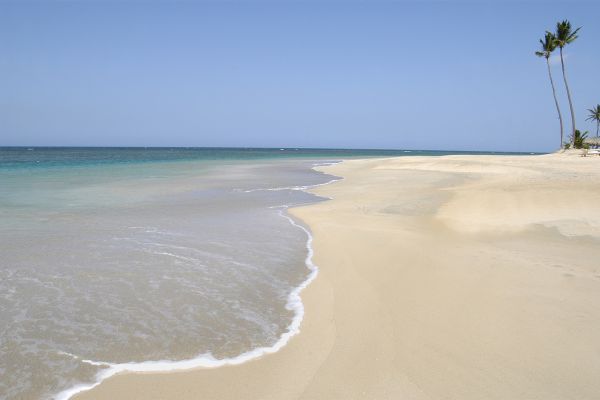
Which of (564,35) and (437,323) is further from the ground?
(564,35)

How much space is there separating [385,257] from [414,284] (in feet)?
4.70

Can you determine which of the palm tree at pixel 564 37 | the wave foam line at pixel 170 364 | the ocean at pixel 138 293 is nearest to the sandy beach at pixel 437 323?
the wave foam line at pixel 170 364

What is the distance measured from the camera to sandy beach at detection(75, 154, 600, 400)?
337cm

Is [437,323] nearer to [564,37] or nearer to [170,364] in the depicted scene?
[170,364]

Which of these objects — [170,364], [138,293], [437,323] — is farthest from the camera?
[138,293]

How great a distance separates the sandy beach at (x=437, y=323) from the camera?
11.1 feet

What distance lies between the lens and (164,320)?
4.76 m

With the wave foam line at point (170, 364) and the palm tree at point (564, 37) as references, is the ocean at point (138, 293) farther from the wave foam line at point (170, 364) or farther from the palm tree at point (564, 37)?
the palm tree at point (564, 37)

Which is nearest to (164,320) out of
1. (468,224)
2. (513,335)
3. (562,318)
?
(513,335)

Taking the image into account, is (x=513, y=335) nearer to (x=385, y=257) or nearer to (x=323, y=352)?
(x=323, y=352)

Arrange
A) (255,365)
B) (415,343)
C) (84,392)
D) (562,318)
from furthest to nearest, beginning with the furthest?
(562,318), (415,343), (255,365), (84,392)

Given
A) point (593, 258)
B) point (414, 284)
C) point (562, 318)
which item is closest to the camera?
point (562, 318)

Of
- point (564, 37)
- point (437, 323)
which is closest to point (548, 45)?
point (564, 37)

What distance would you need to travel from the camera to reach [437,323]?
4.54 meters
